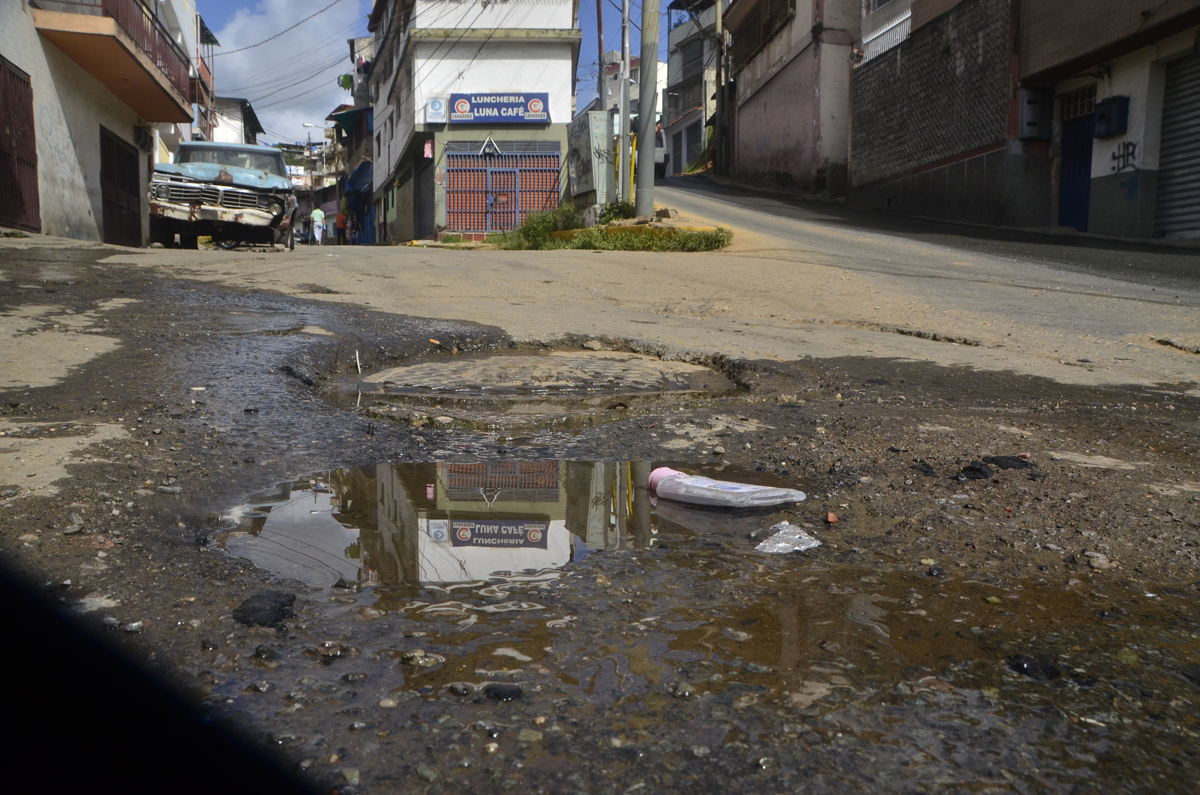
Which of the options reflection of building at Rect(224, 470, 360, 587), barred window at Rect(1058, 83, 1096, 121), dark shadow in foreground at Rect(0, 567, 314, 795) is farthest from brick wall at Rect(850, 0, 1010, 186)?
dark shadow in foreground at Rect(0, 567, 314, 795)

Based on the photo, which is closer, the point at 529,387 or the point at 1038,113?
the point at 529,387

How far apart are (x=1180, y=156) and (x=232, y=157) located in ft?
46.6

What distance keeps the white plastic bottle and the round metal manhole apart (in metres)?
1.24

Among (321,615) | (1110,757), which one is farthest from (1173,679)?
(321,615)

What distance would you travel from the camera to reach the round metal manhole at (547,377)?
3.68 m

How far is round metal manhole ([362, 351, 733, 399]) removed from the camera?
12.1 ft

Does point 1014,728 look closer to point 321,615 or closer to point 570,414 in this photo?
point 321,615

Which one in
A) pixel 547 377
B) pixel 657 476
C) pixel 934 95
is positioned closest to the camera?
pixel 657 476

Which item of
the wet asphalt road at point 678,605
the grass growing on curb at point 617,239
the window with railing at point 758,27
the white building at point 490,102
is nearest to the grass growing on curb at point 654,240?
the grass growing on curb at point 617,239

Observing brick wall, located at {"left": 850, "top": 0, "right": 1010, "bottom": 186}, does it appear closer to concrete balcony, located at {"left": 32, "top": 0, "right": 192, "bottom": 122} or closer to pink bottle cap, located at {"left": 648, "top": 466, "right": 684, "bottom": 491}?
concrete balcony, located at {"left": 32, "top": 0, "right": 192, "bottom": 122}

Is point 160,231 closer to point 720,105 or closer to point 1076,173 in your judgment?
point 1076,173

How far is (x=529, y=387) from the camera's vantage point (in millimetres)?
3744

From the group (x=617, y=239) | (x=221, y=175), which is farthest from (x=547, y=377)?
(x=221, y=175)

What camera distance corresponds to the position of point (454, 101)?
70.0ft
